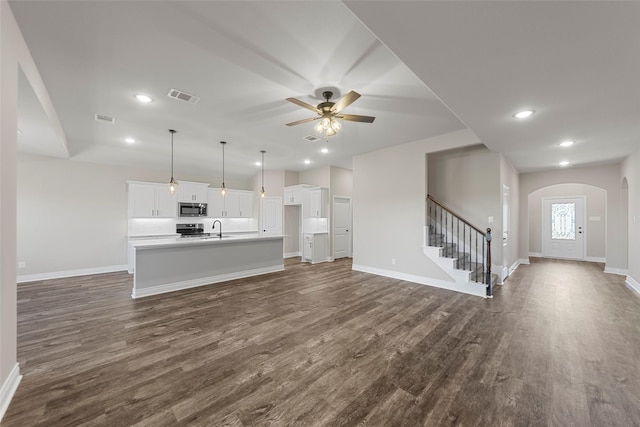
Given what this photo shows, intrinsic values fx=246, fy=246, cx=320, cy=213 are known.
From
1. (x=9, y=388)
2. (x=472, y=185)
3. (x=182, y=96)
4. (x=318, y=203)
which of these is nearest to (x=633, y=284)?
(x=472, y=185)

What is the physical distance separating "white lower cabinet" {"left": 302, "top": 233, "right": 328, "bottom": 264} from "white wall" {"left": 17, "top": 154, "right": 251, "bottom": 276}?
4.96 meters

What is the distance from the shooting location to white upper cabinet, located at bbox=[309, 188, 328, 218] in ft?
25.6

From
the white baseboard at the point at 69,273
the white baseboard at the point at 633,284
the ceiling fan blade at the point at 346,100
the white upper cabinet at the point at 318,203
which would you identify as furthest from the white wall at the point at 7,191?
the white baseboard at the point at 633,284

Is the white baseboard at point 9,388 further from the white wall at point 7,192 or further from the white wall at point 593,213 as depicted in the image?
the white wall at point 593,213

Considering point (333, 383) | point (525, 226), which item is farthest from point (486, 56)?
point (525, 226)

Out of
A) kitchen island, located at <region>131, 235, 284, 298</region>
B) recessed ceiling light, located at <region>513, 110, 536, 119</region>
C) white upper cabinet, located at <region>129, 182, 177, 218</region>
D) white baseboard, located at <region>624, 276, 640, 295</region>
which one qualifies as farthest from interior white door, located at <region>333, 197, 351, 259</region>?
white baseboard, located at <region>624, 276, 640, 295</region>

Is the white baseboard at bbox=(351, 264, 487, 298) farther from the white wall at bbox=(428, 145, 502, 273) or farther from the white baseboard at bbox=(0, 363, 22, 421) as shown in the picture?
the white baseboard at bbox=(0, 363, 22, 421)

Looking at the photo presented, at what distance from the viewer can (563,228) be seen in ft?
27.5

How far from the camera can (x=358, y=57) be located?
97.2 inches

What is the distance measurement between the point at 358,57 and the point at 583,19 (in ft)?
5.29

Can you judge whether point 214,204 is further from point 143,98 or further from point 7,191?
point 7,191

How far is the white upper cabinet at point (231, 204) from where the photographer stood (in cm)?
816

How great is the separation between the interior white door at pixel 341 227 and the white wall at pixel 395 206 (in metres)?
1.73

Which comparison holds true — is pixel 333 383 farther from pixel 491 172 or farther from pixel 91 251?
pixel 91 251
